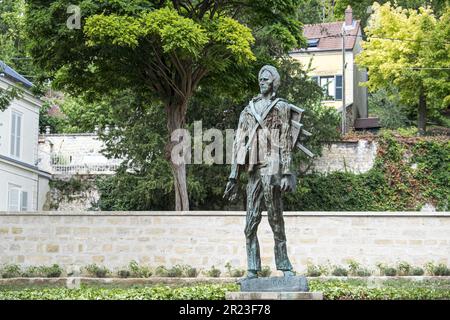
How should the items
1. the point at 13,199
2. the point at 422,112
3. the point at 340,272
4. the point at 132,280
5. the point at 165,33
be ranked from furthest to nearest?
the point at 422,112
the point at 13,199
the point at 165,33
the point at 340,272
the point at 132,280

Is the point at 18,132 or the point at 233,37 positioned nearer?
the point at 233,37

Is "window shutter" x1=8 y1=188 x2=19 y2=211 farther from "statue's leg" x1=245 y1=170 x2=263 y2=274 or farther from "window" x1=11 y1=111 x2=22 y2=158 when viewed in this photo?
"statue's leg" x1=245 y1=170 x2=263 y2=274

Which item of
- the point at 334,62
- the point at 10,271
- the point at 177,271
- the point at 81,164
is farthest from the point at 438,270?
the point at 334,62

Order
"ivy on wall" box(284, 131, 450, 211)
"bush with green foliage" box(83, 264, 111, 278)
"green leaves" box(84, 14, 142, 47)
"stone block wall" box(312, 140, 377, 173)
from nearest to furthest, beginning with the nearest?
1. "bush with green foliage" box(83, 264, 111, 278)
2. "green leaves" box(84, 14, 142, 47)
3. "ivy on wall" box(284, 131, 450, 211)
4. "stone block wall" box(312, 140, 377, 173)

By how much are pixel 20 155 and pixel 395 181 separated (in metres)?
15.8

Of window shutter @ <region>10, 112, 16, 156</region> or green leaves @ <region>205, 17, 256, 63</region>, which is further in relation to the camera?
window shutter @ <region>10, 112, 16, 156</region>

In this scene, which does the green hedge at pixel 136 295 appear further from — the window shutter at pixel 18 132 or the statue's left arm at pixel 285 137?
the window shutter at pixel 18 132

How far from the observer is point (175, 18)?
22312 millimetres

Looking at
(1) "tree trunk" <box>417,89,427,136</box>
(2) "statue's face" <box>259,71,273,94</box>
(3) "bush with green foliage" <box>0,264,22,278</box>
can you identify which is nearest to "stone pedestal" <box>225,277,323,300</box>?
(2) "statue's face" <box>259,71,273,94</box>

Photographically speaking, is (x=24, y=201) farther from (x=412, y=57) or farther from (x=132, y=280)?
(x=412, y=57)

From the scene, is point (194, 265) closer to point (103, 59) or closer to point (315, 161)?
point (103, 59)

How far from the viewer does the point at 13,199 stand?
107 ft

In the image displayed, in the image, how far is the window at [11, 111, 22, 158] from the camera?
3269cm
